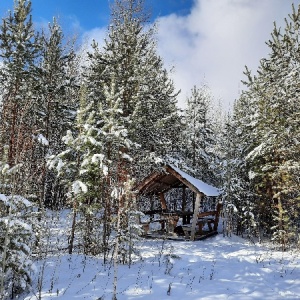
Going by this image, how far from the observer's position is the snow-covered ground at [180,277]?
725cm

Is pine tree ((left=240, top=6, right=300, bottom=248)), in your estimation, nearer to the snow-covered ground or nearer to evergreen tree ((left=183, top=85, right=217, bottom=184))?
the snow-covered ground

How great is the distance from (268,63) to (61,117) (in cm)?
1241

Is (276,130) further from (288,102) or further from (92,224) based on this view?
(92,224)

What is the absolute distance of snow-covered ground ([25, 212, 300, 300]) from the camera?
285 inches

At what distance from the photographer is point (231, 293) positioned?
757 cm

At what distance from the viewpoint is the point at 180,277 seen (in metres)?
9.02

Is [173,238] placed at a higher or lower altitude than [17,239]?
lower

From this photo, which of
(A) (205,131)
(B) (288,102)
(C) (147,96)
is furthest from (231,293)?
(A) (205,131)

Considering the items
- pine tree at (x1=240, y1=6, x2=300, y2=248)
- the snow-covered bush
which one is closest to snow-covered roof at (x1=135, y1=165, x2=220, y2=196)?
pine tree at (x1=240, y1=6, x2=300, y2=248)

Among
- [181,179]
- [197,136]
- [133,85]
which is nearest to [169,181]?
[181,179]

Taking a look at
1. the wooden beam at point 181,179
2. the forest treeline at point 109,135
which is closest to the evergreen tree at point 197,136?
the forest treeline at point 109,135

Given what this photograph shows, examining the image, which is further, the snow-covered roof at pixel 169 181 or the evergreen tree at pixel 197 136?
the evergreen tree at pixel 197 136

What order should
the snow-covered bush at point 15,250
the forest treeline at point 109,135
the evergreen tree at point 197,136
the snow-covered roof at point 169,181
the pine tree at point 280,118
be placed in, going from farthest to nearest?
the evergreen tree at point 197,136 < the snow-covered roof at point 169,181 < the pine tree at point 280,118 < the forest treeline at point 109,135 < the snow-covered bush at point 15,250

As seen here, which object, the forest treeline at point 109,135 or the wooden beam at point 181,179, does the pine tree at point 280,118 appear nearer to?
the forest treeline at point 109,135
